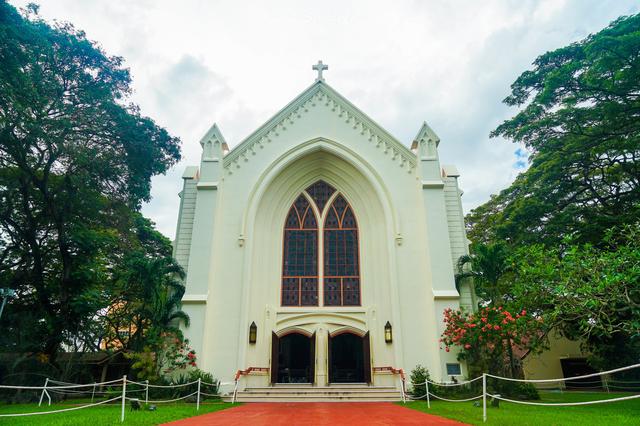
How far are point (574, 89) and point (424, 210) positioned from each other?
270 inches

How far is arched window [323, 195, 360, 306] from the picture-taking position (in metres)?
15.3

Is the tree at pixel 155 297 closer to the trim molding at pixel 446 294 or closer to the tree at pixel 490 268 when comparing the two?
the trim molding at pixel 446 294

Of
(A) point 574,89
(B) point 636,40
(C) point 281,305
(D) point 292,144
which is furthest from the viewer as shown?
(D) point 292,144

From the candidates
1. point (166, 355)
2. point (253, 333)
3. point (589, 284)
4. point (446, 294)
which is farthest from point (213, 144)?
point (589, 284)

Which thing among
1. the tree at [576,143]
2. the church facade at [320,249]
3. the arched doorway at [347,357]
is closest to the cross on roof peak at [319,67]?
the church facade at [320,249]

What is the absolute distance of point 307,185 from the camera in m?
17.1

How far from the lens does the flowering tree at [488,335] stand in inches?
461

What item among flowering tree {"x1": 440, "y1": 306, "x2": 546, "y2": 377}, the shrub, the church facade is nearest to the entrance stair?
the shrub

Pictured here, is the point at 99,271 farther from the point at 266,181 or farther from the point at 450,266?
the point at 450,266

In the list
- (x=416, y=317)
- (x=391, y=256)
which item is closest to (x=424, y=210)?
(x=391, y=256)

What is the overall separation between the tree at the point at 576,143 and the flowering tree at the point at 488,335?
4.75 m

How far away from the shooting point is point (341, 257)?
1587cm

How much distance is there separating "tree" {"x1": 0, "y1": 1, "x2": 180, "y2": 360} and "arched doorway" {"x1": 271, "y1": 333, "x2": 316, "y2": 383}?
7.23m

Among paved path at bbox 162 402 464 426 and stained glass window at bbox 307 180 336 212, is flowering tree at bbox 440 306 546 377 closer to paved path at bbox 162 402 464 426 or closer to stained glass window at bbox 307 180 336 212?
paved path at bbox 162 402 464 426
